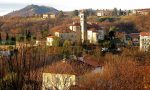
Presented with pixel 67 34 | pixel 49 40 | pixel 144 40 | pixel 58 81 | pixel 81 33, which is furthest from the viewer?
pixel 81 33

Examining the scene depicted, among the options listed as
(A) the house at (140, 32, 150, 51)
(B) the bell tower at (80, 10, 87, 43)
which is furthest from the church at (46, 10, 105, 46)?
(A) the house at (140, 32, 150, 51)

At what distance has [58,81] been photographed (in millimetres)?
15727

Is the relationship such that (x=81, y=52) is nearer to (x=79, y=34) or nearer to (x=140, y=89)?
(x=79, y=34)

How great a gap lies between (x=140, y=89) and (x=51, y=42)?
18662 mm

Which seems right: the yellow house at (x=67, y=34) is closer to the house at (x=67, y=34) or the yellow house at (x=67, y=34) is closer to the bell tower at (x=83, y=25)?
the house at (x=67, y=34)

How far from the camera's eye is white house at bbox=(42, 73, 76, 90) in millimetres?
15094

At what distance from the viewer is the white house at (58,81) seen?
49.5 feet

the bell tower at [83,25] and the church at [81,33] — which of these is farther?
the church at [81,33]

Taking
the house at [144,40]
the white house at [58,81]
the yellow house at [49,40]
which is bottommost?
the house at [144,40]

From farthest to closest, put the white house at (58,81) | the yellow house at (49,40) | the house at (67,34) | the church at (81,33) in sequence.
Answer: the house at (67,34) < the church at (81,33) < the yellow house at (49,40) < the white house at (58,81)

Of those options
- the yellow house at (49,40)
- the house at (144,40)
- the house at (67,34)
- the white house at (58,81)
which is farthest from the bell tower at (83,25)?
the white house at (58,81)

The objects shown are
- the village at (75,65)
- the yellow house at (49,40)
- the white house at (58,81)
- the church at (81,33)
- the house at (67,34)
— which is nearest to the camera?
the village at (75,65)

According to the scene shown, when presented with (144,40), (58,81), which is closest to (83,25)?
(144,40)

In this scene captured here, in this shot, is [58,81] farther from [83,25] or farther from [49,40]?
[83,25]
